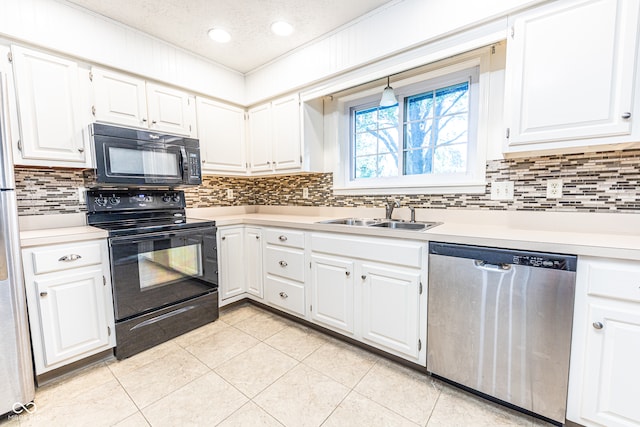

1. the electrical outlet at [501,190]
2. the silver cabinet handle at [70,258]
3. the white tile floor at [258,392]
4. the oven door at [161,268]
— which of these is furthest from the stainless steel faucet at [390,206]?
the silver cabinet handle at [70,258]

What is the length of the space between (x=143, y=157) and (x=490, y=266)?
2.42 metres

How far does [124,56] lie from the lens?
204 cm

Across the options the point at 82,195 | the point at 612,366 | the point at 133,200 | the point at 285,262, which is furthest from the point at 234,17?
the point at 612,366

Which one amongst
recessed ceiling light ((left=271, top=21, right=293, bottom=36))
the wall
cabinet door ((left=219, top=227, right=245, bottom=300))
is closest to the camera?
the wall

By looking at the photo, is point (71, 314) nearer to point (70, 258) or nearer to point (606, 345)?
point (70, 258)

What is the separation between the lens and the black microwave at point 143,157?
1.87 metres

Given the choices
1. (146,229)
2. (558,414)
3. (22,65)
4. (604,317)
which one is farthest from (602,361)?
(22,65)

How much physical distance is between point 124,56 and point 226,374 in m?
2.40

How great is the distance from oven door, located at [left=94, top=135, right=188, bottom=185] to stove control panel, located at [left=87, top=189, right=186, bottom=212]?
285 mm

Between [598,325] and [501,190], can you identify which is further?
[501,190]

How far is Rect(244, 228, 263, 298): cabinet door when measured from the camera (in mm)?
2525

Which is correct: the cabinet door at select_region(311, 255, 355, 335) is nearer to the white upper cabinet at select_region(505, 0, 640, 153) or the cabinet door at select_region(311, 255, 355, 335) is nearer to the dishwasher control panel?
the dishwasher control panel

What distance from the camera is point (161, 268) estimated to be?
201 centimetres

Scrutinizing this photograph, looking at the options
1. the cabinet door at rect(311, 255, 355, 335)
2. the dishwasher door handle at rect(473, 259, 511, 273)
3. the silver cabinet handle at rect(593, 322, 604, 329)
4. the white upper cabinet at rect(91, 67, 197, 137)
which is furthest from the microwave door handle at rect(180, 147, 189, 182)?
the silver cabinet handle at rect(593, 322, 604, 329)
